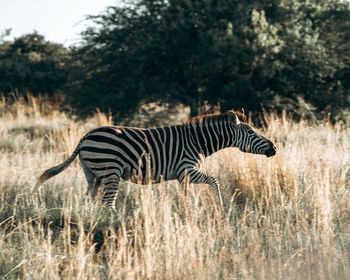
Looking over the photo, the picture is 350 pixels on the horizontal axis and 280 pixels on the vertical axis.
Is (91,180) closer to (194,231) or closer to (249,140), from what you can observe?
(194,231)

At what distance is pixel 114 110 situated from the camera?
13383 millimetres

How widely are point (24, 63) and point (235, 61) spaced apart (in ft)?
49.7

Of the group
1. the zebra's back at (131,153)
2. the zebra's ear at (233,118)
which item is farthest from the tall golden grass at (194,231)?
the zebra's ear at (233,118)

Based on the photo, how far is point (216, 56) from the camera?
495 inches

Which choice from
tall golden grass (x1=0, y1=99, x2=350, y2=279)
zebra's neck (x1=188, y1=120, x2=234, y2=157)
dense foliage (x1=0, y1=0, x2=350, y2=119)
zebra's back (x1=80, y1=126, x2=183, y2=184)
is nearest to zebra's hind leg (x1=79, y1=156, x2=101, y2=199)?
zebra's back (x1=80, y1=126, x2=183, y2=184)

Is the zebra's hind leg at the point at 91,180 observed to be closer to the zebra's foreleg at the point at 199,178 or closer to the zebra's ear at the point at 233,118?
the zebra's foreleg at the point at 199,178

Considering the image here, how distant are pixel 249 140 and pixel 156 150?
1398 millimetres

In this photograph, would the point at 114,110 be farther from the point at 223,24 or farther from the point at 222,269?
the point at 222,269

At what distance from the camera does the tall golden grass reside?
3600mm

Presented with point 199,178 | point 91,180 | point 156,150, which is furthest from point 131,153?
point 199,178

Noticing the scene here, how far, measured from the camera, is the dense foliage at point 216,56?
1242 cm

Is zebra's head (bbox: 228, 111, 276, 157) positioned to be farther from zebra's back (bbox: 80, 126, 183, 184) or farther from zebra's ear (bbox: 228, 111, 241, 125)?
zebra's back (bbox: 80, 126, 183, 184)

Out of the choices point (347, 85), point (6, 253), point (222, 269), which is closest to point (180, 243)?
point (222, 269)

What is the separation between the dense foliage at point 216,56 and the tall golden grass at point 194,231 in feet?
19.8
